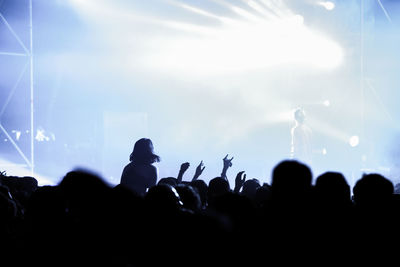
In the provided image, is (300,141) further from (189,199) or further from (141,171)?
(189,199)

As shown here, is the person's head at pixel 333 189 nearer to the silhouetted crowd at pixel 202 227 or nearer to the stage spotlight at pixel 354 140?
the silhouetted crowd at pixel 202 227

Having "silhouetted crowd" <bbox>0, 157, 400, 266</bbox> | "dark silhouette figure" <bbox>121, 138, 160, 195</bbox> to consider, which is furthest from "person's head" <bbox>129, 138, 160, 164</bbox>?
"silhouetted crowd" <bbox>0, 157, 400, 266</bbox>

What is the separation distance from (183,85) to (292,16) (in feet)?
15.9

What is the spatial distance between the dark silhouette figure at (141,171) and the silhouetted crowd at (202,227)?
1708mm

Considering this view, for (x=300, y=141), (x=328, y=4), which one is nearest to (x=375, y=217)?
(x=300, y=141)

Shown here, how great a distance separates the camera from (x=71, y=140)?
12836 mm

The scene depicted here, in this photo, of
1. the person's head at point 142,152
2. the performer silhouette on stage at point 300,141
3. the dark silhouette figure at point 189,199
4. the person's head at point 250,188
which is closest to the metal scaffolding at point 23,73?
the performer silhouette on stage at point 300,141

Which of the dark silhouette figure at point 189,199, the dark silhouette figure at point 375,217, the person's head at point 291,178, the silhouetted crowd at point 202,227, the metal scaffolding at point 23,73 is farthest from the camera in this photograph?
the metal scaffolding at point 23,73

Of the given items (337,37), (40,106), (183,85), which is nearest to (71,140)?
(40,106)

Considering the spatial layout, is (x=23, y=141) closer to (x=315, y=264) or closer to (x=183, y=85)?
(x=183, y=85)

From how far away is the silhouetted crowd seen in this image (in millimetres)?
1333

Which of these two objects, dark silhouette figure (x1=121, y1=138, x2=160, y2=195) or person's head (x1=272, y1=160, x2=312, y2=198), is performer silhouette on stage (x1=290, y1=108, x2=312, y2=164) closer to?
dark silhouette figure (x1=121, y1=138, x2=160, y2=195)

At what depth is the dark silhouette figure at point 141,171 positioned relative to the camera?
3.69 metres

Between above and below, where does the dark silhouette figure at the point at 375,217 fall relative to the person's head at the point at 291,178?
below
